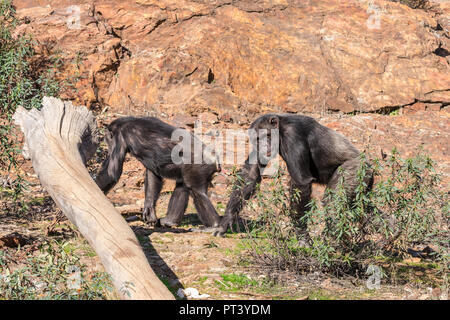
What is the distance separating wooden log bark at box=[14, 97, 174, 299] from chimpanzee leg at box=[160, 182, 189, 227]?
4.35ft

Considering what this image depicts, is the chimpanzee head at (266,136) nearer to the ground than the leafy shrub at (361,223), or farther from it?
farther from it

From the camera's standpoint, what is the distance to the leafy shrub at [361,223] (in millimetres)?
4512

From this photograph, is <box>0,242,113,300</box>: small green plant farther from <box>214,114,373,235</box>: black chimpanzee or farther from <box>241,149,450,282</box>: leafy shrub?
<box>214,114,373,235</box>: black chimpanzee

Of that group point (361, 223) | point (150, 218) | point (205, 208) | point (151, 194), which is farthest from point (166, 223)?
point (361, 223)

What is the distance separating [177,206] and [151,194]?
47 cm

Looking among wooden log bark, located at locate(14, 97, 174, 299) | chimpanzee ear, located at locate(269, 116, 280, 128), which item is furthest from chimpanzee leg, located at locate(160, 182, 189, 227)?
chimpanzee ear, located at locate(269, 116, 280, 128)

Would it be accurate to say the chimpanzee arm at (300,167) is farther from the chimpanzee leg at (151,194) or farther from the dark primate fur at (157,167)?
the chimpanzee leg at (151,194)

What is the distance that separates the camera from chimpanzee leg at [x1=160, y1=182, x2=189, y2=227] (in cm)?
703

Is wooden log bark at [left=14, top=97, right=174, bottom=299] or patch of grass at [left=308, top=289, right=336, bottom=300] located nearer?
wooden log bark at [left=14, top=97, right=174, bottom=299]

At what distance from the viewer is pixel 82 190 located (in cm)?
477

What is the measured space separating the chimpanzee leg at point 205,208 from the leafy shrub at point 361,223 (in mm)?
1685

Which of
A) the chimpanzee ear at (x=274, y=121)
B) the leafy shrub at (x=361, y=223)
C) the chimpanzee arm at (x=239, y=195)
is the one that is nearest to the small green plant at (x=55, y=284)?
the leafy shrub at (x=361, y=223)

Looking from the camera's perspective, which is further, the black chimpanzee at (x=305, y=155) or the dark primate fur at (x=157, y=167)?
the dark primate fur at (x=157, y=167)
